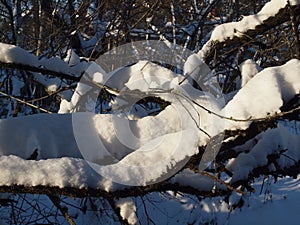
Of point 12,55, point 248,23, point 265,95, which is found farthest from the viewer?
point 248,23

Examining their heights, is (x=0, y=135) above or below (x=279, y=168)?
above

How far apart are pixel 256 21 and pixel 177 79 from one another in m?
0.50

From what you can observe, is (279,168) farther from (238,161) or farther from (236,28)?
(236,28)

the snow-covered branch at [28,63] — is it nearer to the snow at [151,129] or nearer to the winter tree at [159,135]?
the winter tree at [159,135]

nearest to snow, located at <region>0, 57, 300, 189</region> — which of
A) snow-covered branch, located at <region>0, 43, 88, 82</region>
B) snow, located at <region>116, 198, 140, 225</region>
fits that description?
snow-covered branch, located at <region>0, 43, 88, 82</region>

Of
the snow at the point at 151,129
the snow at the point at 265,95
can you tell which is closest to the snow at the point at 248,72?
the snow at the point at 151,129

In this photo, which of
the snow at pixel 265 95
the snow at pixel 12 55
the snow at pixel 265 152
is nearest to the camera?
the snow at pixel 265 95

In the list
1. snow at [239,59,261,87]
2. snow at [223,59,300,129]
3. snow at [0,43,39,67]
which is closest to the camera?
snow at [223,59,300,129]

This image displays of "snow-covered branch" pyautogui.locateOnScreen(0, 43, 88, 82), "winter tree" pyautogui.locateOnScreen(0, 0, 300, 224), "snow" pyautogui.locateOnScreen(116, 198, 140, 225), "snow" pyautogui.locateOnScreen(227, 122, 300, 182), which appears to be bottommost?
"snow" pyautogui.locateOnScreen(116, 198, 140, 225)

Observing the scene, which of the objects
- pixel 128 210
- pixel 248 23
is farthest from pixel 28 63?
pixel 248 23

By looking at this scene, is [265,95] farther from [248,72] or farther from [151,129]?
[248,72]

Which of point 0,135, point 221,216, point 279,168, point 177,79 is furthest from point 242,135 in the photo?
point 221,216

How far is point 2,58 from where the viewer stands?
160 cm

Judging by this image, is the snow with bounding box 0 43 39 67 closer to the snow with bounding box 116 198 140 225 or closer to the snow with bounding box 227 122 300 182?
the snow with bounding box 116 198 140 225
